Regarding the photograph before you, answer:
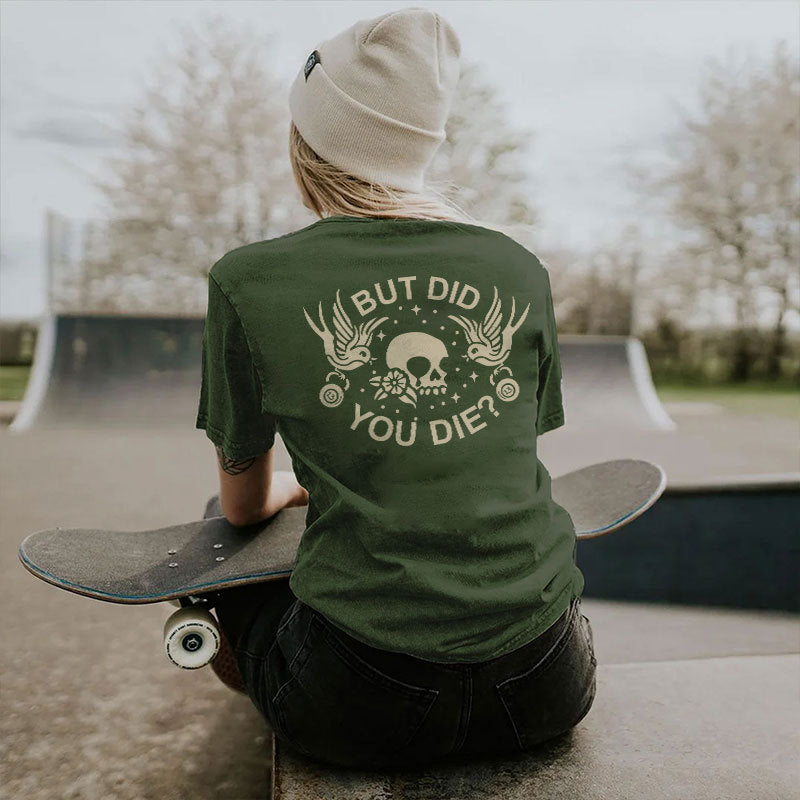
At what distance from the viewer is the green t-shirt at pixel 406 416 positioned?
3.94 feet

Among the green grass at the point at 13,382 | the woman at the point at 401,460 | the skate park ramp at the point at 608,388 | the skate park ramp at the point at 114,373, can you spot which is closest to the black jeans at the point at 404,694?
the woman at the point at 401,460

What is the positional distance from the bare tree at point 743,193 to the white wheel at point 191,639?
59.3ft

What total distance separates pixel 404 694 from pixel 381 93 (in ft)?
3.28

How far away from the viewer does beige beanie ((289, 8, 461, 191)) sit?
1387mm

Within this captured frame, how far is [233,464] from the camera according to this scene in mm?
1469

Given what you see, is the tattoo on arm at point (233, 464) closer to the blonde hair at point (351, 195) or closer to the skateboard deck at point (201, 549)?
→ the skateboard deck at point (201, 549)

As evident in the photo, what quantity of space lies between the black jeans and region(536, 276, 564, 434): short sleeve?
332 millimetres

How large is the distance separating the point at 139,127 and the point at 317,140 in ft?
59.2

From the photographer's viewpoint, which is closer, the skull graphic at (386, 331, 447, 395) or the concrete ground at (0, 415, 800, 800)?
the skull graphic at (386, 331, 447, 395)

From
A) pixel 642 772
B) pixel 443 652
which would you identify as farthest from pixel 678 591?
pixel 443 652

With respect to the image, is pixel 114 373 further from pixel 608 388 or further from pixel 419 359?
pixel 419 359

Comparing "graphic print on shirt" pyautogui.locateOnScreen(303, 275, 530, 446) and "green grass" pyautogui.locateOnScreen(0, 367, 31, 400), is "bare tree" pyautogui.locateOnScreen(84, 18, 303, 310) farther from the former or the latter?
"graphic print on shirt" pyautogui.locateOnScreen(303, 275, 530, 446)

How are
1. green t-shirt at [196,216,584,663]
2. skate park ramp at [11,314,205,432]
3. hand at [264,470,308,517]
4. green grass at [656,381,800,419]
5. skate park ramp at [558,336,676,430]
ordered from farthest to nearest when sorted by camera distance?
green grass at [656,381,800,419] → skate park ramp at [558,336,676,430] → skate park ramp at [11,314,205,432] → hand at [264,470,308,517] → green t-shirt at [196,216,584,663]

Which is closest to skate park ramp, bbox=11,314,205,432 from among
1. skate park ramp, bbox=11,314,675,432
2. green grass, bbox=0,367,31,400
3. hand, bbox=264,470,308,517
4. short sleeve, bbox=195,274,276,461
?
skate park ramp, bbox=11,314,675,432
